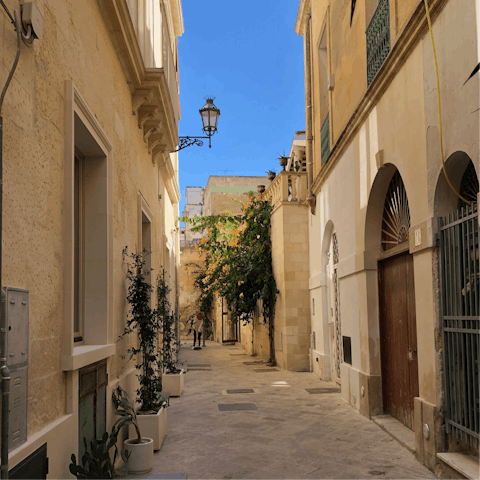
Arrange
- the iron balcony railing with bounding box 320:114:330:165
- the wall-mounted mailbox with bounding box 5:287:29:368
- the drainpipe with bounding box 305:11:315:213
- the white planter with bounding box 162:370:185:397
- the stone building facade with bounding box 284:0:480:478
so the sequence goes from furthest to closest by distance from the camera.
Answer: the drainpipe with bounding box 305:11:315:213 < the iron balcony railing with bounding box 320:114:330:165 < the white planter with bounding box 162:370:185:397 < the stone building facade with bounding box 284:0:480:478 < the wall-mounted mailbox with bounding box 5:287:29:368

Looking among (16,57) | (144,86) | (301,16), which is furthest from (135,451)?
(301,16)

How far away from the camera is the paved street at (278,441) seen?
5.25m

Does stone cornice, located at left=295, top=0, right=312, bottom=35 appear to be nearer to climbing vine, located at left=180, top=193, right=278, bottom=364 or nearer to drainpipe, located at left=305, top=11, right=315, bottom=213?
drainpipe, located at left=305, top=11, right=315, bottom=213

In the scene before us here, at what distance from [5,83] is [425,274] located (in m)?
4.14

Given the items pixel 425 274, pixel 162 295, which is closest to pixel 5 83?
pixel 425 274

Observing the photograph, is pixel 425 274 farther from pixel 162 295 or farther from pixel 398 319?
pixel 162 295

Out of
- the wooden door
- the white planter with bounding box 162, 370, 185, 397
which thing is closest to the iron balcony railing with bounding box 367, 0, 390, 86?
the wooden door

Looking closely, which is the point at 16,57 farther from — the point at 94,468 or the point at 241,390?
the point at 241,390

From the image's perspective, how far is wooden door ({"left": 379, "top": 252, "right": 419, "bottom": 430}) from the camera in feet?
21.0

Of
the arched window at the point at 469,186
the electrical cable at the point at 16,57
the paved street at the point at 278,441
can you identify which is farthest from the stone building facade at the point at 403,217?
the electrical cable at the point at 16,57

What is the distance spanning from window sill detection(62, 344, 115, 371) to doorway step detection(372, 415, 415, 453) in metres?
3.35

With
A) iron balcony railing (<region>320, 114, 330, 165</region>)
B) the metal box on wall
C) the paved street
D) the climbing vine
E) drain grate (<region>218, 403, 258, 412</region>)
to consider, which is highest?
iron balcony railing (<region>320, 114, 330, 165</region>)

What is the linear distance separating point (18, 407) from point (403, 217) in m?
5.24

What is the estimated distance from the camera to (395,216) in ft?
23.3
